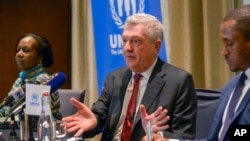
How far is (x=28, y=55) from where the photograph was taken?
3.48m

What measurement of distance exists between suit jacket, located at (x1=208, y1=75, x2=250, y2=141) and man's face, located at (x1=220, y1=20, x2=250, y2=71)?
0.40ft

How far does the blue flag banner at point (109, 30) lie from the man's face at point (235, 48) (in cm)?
219

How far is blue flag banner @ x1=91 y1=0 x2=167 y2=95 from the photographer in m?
4.26

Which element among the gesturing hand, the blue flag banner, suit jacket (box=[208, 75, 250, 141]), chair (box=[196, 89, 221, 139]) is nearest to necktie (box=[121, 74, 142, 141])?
the gesturing hand

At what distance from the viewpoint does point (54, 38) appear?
514 cm

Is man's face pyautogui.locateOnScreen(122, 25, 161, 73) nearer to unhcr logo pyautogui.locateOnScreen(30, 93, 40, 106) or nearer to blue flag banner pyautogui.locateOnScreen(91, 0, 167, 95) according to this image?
unhcr logo pyautogui.locateOnScreen(30, 93, 40, 106)

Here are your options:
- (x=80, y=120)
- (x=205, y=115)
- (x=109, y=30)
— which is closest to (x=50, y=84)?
(x=80, y=120)

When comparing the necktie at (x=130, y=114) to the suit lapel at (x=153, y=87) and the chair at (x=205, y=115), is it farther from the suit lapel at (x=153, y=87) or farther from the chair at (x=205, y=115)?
the chair at (x=205, y=115)

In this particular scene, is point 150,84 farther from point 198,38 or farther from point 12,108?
point 198,38

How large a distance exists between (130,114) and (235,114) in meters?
0.73

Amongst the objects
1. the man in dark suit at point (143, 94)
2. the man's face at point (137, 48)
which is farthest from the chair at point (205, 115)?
the man's face at point (137, 48)

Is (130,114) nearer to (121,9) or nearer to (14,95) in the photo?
(14,95)

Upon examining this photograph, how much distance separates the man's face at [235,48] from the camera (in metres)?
2.00

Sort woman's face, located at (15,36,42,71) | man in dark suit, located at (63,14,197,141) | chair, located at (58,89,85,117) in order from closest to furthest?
man in dark suit, located at (63,14,197,141) < chair, located at (58,89,85,117) < woman's face, located at (15,36,42,71)
